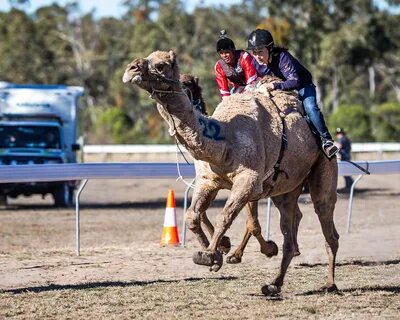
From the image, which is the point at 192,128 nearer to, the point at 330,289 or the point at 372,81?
the point at 330,289

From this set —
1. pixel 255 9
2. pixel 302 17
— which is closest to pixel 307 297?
pixel 302 17

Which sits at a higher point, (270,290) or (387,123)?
(270,290)

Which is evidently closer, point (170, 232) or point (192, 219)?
point (192, 219)

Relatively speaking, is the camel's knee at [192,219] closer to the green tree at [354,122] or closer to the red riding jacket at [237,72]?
the red riding jacket at [237,72]

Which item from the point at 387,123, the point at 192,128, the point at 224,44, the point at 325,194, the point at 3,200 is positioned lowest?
the point at 3,200

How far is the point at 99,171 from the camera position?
16.9m

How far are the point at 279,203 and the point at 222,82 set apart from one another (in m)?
1.69

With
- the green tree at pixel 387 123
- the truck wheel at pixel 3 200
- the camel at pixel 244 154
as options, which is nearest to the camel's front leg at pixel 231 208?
the camel at pixel 244 154

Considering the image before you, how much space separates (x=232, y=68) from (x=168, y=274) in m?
2.59

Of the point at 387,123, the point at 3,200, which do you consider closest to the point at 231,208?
the point at 3,200

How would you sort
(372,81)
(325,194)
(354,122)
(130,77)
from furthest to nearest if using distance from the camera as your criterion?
(372,81) < (354,122) < (325,194) < (130,77)

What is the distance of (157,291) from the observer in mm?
10758

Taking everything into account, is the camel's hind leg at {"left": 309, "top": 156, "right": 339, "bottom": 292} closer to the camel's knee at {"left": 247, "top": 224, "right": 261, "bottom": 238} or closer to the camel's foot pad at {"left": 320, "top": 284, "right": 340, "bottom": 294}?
A: the camel's foot pad at {"left": 320, "top": 284, "right": 340, "bottom": 294}

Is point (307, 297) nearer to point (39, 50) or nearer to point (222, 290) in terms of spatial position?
point (222, 290)
